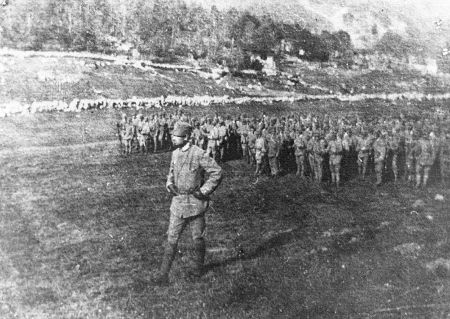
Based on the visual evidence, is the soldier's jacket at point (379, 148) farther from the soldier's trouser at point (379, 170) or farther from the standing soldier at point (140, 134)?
the standing soldier at point (140, 134)

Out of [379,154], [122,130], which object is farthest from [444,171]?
[122,130]

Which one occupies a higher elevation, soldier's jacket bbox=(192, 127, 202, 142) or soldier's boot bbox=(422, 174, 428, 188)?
soldier's jacket bbox=(192, 127, 202, 142)

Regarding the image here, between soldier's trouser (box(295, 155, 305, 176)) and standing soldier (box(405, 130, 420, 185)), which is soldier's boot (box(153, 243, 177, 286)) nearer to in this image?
soldier's trouser (box(295, 155, 305, 176))

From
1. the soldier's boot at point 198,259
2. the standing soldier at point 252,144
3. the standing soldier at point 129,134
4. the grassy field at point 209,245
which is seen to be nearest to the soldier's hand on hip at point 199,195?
the soldier's boot at point 198,259

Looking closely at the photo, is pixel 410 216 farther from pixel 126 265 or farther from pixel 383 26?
pixel 126 265

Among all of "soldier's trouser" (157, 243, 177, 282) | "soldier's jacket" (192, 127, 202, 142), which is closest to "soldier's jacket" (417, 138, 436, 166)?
"soldier's jacket" (192, 127, 202, 142)
